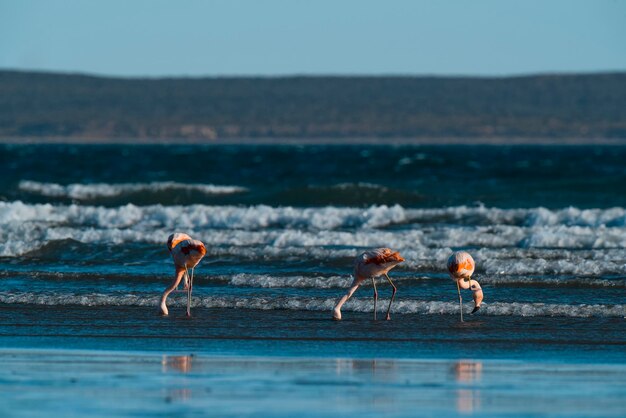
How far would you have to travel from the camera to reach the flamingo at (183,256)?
14.3 meters

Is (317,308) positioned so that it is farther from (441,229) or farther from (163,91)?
(163,91)

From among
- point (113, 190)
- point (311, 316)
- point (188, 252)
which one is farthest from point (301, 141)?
point (311, 316)

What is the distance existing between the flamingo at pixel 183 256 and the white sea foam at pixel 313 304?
557 millimetres

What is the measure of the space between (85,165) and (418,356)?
40159mm

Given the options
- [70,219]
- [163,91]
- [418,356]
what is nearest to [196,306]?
[418,356]

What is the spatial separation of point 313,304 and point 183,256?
5.34 ft

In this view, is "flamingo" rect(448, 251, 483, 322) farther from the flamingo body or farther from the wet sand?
the flamingo body

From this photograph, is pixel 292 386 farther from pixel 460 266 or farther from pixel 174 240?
pixel 174 240

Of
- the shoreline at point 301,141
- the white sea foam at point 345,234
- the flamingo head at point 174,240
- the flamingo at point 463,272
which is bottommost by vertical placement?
the flamingo at point 463,272

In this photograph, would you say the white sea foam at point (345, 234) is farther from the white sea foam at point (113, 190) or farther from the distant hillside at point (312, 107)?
the distant hillside at point (312, 107)

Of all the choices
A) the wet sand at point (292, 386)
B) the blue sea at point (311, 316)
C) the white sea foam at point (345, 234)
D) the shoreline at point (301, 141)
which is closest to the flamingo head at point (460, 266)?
the blue sea at point (311, 316)

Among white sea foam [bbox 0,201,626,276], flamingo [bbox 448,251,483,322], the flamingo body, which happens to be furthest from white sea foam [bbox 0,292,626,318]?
white sea foam [bbox 0,201,626,276]

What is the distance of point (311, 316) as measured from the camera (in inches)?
555

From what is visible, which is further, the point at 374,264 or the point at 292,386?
the point at 374,264
